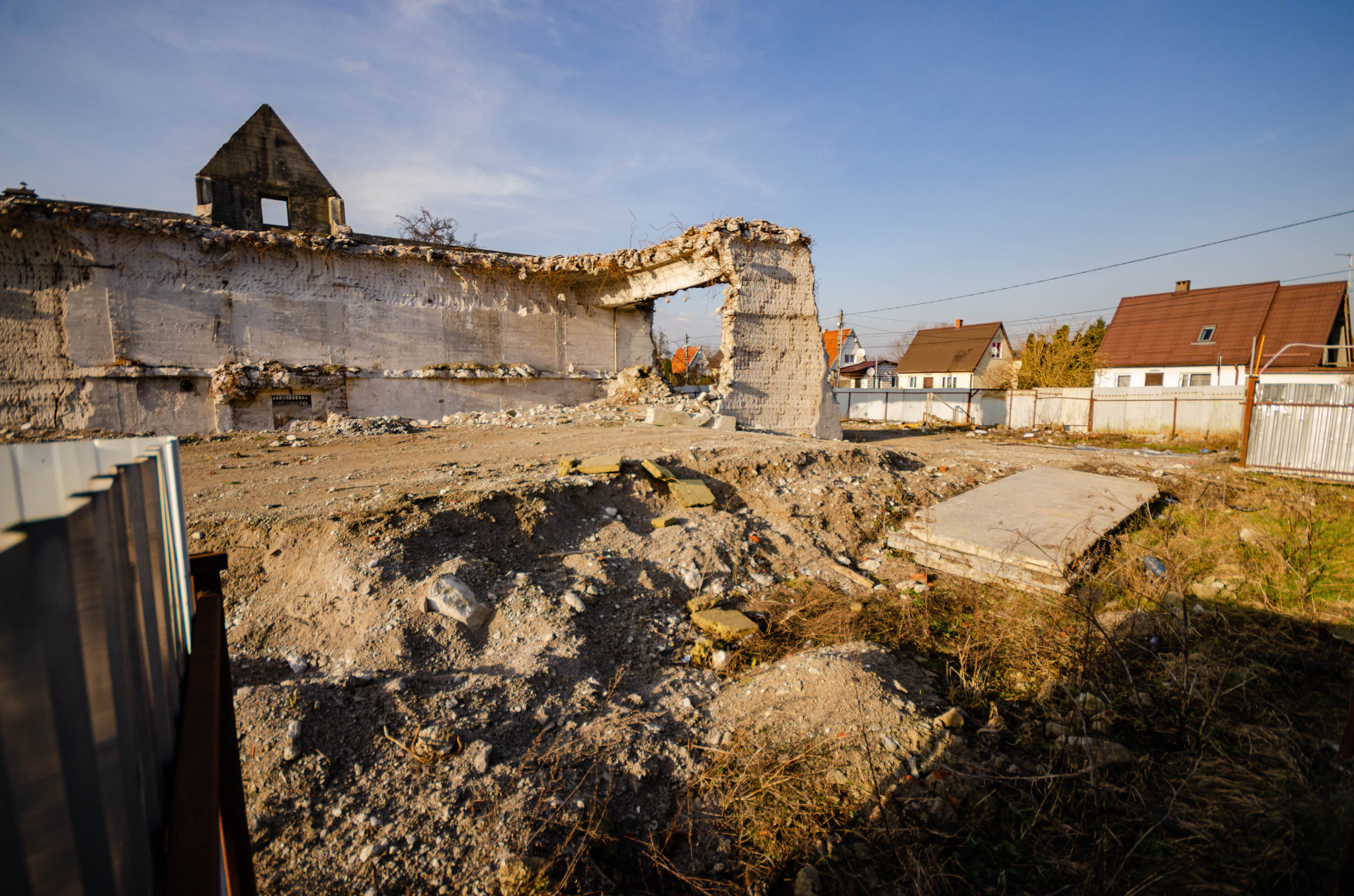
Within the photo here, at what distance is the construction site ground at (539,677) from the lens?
234 centimetres

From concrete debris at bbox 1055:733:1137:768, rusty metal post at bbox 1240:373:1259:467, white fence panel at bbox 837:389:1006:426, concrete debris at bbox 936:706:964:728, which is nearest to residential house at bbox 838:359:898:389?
white fence panel at bbox 837:389:1006:426

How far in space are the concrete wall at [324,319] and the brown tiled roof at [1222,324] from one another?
733 inches

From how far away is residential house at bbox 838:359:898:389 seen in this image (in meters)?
40.8

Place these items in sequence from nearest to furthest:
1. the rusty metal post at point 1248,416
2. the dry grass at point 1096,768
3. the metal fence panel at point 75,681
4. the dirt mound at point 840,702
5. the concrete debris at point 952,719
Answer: the metal fence panel at point 75,681
the dry grass at point 1096,768
the dirt mound at point 840,702
the concrete debris at point 952,719
the rusty metal post at point 1248,416

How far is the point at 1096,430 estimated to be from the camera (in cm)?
1659

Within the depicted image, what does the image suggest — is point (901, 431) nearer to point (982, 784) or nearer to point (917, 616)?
point (917, 616)

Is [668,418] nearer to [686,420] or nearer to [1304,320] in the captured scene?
[686,420]

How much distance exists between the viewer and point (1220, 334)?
21.5 meters

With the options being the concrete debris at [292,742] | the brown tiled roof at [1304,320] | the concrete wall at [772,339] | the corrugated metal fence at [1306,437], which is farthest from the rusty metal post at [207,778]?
the brown tiled roof at [1304,320]

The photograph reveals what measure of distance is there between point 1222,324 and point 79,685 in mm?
30189

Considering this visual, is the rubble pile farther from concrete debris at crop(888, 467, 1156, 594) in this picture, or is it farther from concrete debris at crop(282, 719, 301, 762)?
concrete debris at crop(888, 467, 1156, 594)

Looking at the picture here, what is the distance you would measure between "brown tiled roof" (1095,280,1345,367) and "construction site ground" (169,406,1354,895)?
23.1 m

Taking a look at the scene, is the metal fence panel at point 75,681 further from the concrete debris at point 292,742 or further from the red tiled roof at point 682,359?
the red tiled roof at point 682,359

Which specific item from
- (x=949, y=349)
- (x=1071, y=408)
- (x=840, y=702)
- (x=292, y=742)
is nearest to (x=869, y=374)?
(x=949, y=349)
